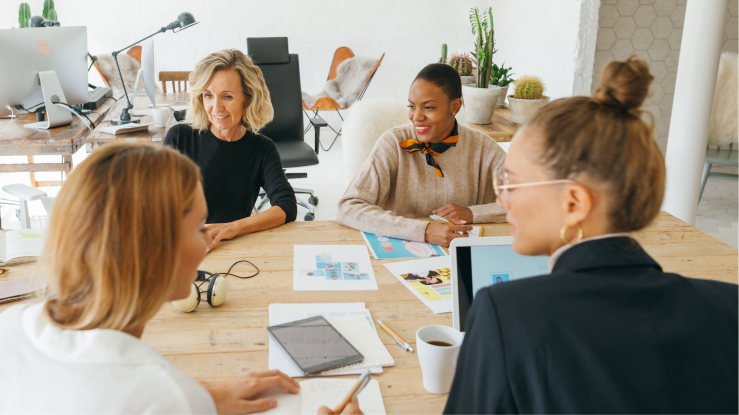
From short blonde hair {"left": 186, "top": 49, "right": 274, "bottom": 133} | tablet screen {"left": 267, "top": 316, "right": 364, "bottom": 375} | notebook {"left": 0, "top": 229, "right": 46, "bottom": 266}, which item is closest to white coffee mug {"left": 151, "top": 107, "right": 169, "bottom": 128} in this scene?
short blonde hair {"left": 186, "top": 49, "right": 274, "bottom": 133}

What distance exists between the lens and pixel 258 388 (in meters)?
0.90

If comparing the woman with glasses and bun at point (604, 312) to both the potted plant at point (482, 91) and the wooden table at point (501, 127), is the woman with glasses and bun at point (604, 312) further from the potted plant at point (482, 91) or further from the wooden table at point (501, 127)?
the potted plant at point (482, 91)

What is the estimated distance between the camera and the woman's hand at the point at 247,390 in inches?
33.9

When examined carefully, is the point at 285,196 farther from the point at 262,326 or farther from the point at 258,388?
the point at 258,388

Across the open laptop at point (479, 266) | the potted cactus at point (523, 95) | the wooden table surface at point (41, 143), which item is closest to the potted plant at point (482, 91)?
the potted cactus at point (523, 95)

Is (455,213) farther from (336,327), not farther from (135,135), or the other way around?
(135,135)

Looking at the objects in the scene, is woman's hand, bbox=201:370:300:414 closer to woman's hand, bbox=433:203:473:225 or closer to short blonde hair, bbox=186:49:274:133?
woman's hand, bbox=433:203:473:225

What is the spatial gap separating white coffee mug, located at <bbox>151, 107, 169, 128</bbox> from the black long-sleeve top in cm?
93

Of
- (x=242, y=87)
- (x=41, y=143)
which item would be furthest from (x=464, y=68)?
(x=41, y=143)

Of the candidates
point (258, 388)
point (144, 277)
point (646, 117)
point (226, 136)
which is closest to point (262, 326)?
point (258, 388)

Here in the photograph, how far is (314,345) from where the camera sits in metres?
1.06

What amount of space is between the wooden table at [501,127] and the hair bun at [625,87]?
201 cm

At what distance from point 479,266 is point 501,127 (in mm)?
1898

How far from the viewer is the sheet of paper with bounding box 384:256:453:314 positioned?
4.13 feet
